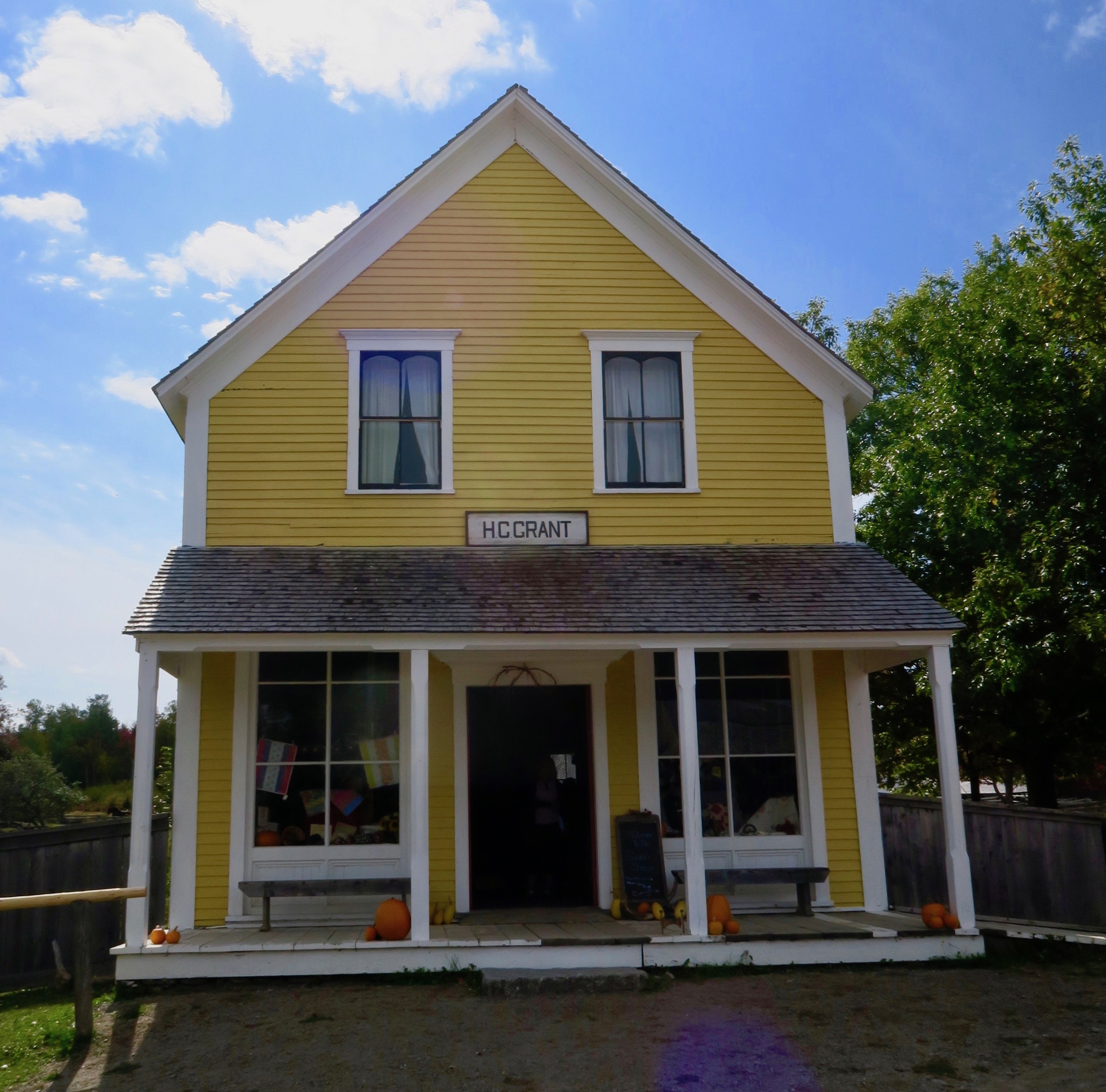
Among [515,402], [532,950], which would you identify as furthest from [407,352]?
[532,950]

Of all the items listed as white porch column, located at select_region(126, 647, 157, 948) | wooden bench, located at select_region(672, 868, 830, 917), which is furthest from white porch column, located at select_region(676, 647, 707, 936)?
white porch column, located at select_region(126, 647, 157, 948)

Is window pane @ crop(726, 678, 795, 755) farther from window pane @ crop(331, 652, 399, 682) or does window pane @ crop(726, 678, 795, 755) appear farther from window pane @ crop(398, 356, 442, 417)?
window pane @ crop(398, 356, 442, 417)

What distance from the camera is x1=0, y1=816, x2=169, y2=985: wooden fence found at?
10.3 metres

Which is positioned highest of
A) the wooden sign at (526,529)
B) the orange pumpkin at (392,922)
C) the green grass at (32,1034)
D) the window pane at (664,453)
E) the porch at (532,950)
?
the window pane at (664,453)

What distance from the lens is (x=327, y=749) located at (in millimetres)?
10758

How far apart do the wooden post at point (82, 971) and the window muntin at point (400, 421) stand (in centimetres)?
513

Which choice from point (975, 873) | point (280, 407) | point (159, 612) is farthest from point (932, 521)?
point (159, 612)

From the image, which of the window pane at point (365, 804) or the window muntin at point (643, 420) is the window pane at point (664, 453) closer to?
the window muntin at point (643, 420)

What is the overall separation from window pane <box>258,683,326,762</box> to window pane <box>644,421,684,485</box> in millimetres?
4223

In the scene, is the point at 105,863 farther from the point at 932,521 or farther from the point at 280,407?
the point at 932,521

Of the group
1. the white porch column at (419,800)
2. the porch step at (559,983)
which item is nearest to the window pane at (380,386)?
the white porch column at (419,800)

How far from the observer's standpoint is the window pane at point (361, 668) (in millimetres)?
10945

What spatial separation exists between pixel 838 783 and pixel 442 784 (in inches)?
163

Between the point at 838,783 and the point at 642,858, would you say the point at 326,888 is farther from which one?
the point at 838,783
